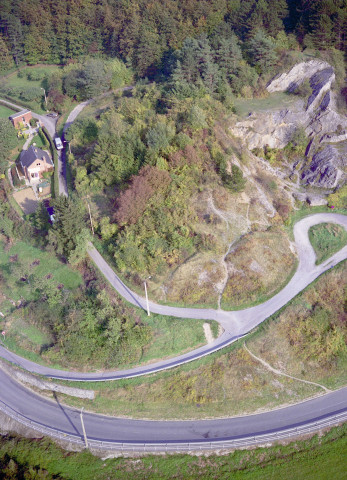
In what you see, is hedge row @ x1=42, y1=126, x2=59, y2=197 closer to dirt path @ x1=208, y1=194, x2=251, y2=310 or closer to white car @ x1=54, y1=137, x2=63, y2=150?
white car @ x1=54, y1=137, x2=63, y2=150

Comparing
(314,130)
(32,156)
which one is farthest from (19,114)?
(314,130)

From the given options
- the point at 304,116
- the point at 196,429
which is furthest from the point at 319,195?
the point at 196,429

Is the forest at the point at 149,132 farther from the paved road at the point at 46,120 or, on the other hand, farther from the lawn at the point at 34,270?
the paved road at the point at 46,120

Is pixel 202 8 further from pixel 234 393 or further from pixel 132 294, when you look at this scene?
pixel 234 393

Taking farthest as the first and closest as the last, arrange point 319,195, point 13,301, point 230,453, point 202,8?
point 202,8
point 319,195
point 13,301
point 230,453

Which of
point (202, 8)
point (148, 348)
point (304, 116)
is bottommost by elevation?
point (148, 348)

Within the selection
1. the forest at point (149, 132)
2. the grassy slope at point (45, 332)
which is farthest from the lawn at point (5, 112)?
the grassy slope at point (45, 332)

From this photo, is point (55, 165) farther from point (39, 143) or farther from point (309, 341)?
point (309, 341)
